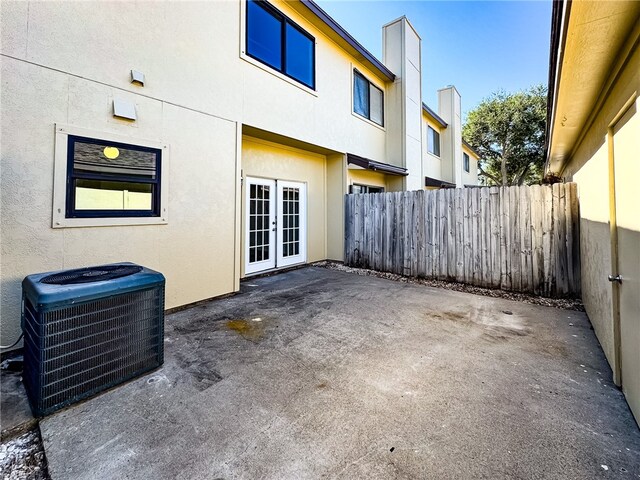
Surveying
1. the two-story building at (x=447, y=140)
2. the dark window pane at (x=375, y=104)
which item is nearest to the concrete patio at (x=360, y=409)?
the dark window pane at (x=375, y=104)

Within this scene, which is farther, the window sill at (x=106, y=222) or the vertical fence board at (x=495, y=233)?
the vertical fence board at (x=495, y=233)

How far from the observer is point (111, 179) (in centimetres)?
384

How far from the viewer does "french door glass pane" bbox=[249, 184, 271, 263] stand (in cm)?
679

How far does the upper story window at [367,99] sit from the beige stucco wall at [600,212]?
6.23 metres

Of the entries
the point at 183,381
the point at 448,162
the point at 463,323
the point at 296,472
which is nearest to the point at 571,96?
the point at 463,323

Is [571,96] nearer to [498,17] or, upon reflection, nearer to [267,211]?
[267,211]

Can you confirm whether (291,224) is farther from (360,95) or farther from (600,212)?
(600,212)

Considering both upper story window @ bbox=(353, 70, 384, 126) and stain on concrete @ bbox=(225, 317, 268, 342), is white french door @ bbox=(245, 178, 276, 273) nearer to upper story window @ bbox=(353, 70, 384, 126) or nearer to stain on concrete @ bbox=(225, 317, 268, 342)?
stain on concrete @ bbox=(225, 317, 268, 342)

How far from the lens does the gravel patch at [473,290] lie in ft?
15.9

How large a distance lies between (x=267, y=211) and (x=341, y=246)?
2.47m

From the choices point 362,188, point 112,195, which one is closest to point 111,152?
point 112,195

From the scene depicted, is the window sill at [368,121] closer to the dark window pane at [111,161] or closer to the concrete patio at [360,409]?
the dark window pane at [111,161]

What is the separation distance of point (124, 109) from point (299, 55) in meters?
4.76

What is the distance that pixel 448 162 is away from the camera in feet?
53.0
